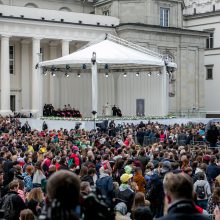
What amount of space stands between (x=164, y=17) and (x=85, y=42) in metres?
11.5

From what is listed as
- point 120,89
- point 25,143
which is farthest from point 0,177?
point 120,89

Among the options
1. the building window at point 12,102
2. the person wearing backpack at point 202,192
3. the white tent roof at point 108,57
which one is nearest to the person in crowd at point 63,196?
the person wearing backpack at point 202,192

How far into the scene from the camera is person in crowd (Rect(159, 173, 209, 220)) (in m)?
4.04

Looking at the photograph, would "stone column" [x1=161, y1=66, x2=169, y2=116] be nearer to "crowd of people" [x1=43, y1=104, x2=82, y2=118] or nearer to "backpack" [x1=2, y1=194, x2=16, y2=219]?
"crowd of people" [x1=43, y1=104, x2=82, y2=118]

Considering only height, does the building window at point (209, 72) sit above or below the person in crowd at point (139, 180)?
above

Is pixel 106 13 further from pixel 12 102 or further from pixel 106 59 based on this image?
pixel 106 59

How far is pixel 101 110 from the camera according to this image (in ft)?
170

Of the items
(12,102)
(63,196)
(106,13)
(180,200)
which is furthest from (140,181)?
(106,13)

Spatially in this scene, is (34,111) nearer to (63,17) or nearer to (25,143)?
(63,17)

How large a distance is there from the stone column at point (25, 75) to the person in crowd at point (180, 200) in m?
47.3

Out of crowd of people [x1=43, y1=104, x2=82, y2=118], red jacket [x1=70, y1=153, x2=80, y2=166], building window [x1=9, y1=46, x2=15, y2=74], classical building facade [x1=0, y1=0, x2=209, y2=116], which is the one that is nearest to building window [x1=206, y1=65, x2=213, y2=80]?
classical building facade [x1=0, y1=0, x2=209, y2=116]

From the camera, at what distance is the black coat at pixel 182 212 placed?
4012 millimetres

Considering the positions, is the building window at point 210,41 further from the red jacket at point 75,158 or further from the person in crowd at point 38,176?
the person in crowd at point 38,176

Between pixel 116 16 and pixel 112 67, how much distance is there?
830cm
